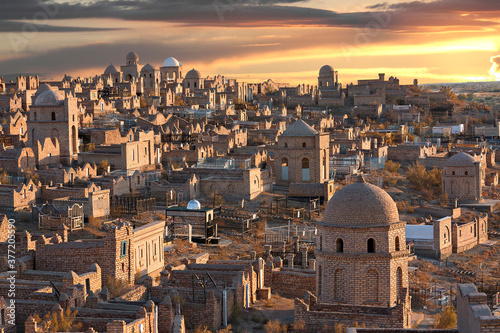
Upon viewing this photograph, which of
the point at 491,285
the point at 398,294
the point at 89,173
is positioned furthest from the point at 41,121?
the point at 398,294

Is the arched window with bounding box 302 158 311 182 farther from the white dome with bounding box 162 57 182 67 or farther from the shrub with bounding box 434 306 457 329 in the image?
the white dome with bounding box 162 57 182 67

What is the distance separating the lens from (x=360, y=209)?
Result: 964 inches

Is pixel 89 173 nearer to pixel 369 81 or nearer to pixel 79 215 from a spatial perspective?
pixel 79 215

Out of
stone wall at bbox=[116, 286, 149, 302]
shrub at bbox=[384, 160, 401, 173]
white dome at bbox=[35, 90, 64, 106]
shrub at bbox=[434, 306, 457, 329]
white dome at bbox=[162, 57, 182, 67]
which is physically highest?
white dome at bbox=[162, 57, 182, 67]

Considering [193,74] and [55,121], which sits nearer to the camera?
[55,121]

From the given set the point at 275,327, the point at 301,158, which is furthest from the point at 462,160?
the point at 275,327

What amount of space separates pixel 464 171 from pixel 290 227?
16111 millimetres

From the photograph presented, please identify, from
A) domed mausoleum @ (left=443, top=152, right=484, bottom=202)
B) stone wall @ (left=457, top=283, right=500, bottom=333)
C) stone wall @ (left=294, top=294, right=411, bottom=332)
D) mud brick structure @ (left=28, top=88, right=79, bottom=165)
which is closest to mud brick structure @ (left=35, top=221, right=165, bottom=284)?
stone wall @ (left=294, top=294, right=411, bottom=332)

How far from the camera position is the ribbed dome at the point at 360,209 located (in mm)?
24453

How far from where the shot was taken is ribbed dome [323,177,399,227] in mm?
24453

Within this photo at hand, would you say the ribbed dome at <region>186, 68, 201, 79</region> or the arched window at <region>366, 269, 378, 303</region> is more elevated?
the ribbed dome at <region>186, 68, 201, 79</region>

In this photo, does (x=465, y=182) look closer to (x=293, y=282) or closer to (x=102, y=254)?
(x=293, y=282)

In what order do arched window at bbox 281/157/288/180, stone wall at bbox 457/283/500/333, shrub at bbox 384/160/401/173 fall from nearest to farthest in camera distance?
stone wall at bbox 457/283/500/333
arched window at bbox 281/157/288/180
shrub at bbox 384/160/401/173

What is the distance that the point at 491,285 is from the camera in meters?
33.3
